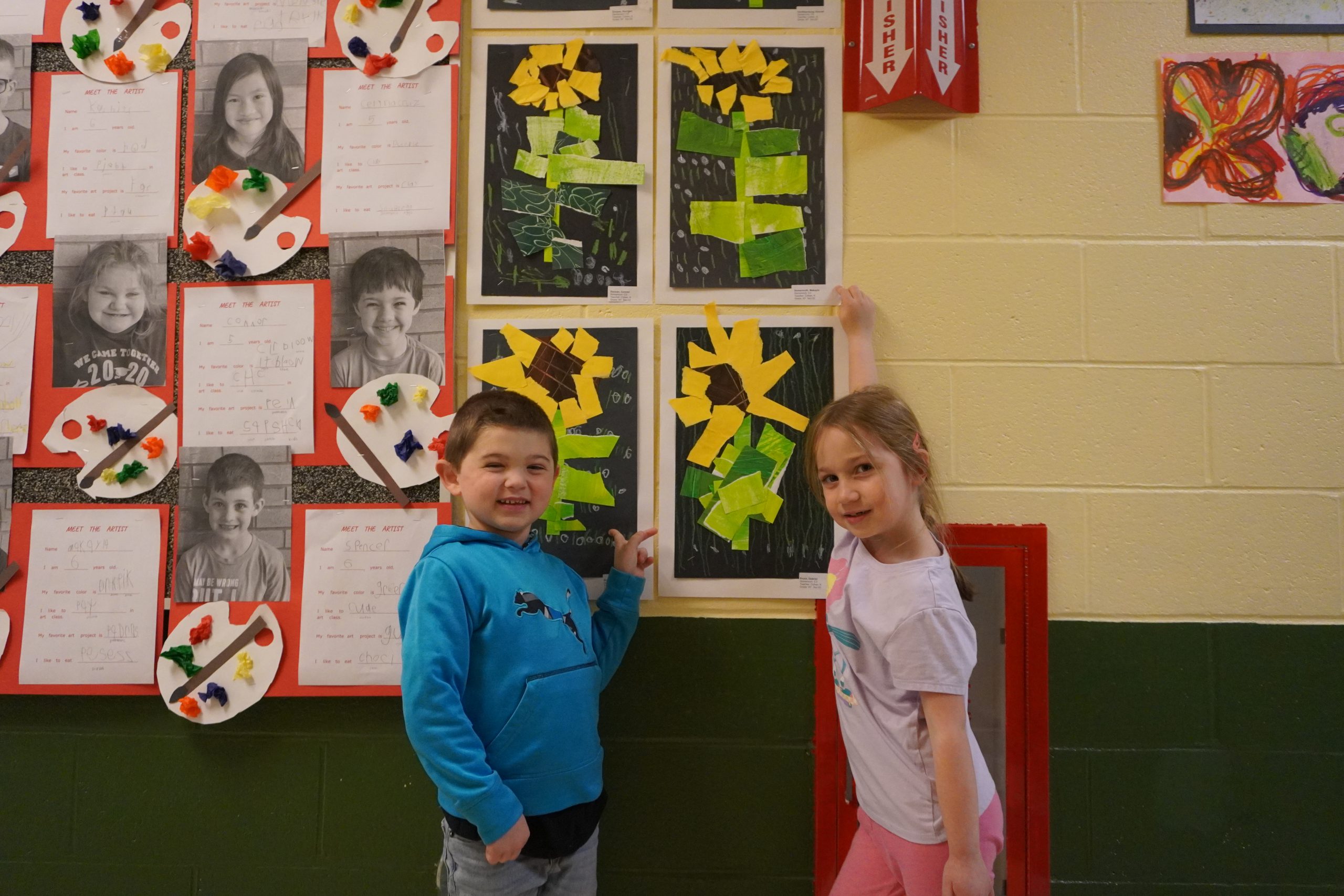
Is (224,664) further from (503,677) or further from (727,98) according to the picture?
(727,98)

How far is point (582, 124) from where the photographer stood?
164 cm

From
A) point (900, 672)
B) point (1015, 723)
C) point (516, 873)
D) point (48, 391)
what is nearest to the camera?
point (900, 672)

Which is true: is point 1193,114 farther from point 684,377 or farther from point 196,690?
point 196,690

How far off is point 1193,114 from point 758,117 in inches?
35.7

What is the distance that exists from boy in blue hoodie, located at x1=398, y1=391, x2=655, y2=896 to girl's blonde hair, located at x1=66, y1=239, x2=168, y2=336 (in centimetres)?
79

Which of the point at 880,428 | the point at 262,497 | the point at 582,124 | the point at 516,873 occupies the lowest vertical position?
the point at 516,873

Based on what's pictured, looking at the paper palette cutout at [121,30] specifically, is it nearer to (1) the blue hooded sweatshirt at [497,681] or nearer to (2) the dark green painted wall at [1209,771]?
(1) the blue hooded sweatshirt at [497,681]

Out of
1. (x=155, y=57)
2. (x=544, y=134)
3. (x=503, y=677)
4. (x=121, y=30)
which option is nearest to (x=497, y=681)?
(x=503, y=677)

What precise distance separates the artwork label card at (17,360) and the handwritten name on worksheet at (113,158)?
0.52ft

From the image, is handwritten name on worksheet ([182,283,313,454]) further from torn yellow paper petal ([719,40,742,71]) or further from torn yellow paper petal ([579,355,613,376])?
torn yellow paper petal ([719,40,742,71])

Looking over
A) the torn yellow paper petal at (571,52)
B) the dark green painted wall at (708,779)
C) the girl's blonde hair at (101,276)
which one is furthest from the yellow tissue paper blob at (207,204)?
the dark green painted wall at (708,779)

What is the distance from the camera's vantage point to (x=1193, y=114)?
1606 mm

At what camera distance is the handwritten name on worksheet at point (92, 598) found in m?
1.62

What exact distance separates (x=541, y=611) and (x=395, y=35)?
1.26 m
